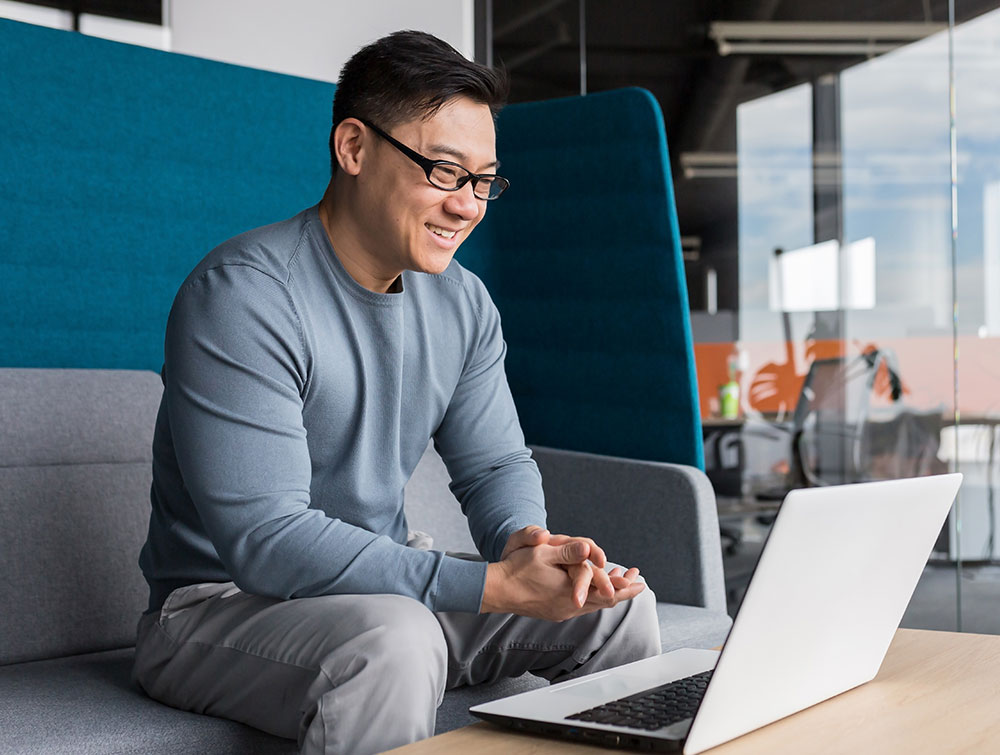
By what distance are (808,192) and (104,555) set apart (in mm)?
2870

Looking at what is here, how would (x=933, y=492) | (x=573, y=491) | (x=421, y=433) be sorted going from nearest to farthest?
(x=933, y=492)
(x=421, y=433)
(x=573, y=491)

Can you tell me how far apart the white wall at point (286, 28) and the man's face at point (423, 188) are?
1.96m

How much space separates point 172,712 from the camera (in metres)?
1.38

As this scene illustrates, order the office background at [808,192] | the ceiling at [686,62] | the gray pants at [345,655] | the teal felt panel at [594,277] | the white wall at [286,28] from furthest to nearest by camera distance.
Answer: the ceiling at [686,62] → the office background at [808,192] → the white wall at [286,28] → the teal felt panel at [594,277] → the gray pants at [345,655]

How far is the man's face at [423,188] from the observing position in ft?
4.84

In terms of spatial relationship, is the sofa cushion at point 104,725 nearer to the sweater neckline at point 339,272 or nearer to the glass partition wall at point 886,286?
the sweater neckline at point 339,272

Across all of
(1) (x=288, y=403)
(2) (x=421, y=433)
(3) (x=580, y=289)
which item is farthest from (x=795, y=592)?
(3) (x=580, y=289)

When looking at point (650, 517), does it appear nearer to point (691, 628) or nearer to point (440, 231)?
point (691, 628)

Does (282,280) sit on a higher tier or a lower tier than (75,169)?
lower

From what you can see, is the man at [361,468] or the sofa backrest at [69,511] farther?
the sofa backrest at [69,511]

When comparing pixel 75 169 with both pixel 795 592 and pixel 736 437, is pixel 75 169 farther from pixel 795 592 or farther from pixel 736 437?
pixel 736 437

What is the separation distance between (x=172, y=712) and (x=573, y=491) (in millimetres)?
1046

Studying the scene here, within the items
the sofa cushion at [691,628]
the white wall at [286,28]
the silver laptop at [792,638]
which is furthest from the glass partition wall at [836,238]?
the silver laptop at [792,638]

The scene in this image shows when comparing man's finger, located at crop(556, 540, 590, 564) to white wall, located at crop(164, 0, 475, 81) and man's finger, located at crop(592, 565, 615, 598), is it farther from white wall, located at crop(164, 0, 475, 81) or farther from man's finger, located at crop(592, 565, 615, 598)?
white wall, located at crop(164, 0, 475, 81)
